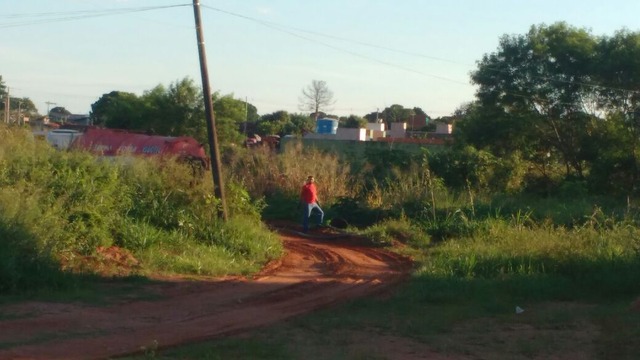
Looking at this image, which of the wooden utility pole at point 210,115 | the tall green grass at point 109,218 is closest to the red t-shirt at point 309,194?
the tall green grass at point 109,218

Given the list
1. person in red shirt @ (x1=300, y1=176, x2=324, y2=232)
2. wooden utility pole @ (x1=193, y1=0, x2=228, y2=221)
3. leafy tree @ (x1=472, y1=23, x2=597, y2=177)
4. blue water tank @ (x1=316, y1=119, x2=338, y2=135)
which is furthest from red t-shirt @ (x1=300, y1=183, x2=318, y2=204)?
blue water tank @ (x1=316, y1=119, x2=338, y2=135)

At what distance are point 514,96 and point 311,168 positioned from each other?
13131mm

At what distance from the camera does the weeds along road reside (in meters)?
10.9

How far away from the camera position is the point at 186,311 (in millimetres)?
13820

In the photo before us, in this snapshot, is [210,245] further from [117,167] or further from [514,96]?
[514,96]

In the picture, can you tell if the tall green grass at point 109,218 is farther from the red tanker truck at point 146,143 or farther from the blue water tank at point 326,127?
the blue water tank at point 326,127

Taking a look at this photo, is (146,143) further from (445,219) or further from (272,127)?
(272,127)

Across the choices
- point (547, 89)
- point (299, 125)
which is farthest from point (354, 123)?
point (547, 89)

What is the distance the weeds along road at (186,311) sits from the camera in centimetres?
1094

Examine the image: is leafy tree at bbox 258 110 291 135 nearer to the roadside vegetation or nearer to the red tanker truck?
the roadside vegetation

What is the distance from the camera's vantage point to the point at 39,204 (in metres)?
16.8

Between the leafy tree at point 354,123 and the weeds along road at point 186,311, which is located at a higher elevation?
the leafy tree at point 354,123

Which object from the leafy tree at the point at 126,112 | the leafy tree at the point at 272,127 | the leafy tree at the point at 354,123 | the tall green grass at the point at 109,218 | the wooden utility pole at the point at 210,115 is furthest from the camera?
the leafy tree at the point at 354,123

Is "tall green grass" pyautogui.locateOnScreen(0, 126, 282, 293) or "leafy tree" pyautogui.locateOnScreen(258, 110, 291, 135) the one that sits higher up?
"leafy tree" pyautogui.locateOnScreen(258, 110, 291, 135)
